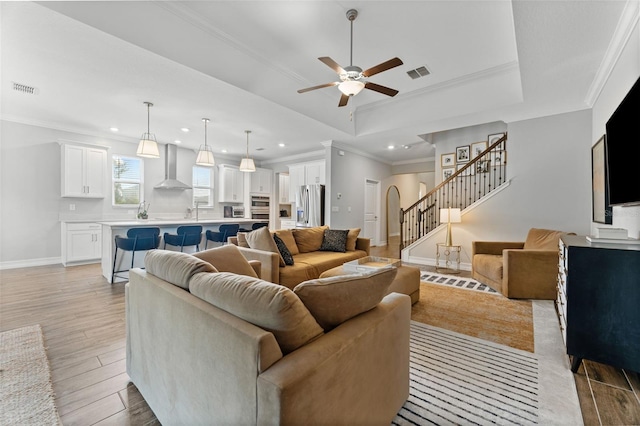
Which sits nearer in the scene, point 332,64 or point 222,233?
point 332,64

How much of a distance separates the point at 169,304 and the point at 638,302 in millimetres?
2793

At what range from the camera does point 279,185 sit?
9.02 m

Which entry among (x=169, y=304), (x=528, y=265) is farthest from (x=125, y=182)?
(x=528, y=265)

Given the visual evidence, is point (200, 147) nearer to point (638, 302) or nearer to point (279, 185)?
point (279, 185)

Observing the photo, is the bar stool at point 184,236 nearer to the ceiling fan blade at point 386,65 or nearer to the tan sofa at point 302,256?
the tan sofa at point 302,256

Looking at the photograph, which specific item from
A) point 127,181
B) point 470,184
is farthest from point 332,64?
point 127,181

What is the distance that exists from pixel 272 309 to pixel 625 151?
274cm

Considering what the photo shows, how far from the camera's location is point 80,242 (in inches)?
207

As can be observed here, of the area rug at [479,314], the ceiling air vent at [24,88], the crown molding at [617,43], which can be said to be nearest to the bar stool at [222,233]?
the ceiling air vent at [24,88]

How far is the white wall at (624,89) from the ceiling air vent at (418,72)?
6.39ft

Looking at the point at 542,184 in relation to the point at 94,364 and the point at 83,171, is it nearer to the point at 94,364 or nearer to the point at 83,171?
the point at 94,364

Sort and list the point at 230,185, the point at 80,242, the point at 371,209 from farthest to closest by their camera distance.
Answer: the point at 230,185
the point at 371,209
the point at 80,242

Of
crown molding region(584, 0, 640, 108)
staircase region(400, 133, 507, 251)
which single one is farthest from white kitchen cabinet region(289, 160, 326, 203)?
crown molding region(584, 0, 640, 108)

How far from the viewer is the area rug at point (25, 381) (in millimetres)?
1466
